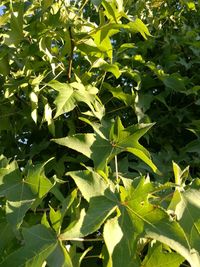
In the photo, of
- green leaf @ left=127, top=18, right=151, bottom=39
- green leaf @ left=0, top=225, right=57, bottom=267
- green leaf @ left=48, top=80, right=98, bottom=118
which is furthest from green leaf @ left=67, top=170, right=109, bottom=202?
green leaf @ left=127, top=18, right=151, bottom=39

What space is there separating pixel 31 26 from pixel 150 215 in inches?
29.9

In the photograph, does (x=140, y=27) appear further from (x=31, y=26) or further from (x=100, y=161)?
(x=100, y=161)

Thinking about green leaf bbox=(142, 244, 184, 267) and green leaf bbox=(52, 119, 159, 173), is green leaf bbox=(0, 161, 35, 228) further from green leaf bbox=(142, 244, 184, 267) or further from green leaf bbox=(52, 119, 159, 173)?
green leaf bbox=(142, 244, 184, 267)

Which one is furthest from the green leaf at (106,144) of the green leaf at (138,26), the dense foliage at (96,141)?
the green leaf at (138,26)

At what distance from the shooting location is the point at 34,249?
0.82 metres

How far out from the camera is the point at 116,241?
83 centimetres

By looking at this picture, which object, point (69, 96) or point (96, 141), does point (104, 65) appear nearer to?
point (69, 96)

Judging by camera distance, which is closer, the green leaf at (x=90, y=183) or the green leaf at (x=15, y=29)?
the green leaf at (x=90, y=183)

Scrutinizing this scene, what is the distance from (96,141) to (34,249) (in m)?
0.32

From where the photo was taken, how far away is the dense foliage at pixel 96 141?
86 cm

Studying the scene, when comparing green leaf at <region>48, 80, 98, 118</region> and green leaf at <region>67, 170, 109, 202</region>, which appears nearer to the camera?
green leaf at <region>67, 170, 109, 202</region>

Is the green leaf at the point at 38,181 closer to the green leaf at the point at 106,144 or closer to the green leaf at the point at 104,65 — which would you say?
the green leaf at the point at 106,144

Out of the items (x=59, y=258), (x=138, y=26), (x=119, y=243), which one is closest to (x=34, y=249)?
(x=59, y=258)

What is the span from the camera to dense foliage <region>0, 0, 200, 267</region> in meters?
0.86
